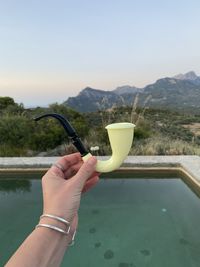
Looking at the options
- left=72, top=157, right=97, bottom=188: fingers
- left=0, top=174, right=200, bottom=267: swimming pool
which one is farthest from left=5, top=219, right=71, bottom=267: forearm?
left=0, top=174, right=200, bottom=267: swimming pool

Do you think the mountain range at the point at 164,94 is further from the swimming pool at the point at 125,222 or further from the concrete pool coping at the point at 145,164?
the swimming pool at the point at 125,222

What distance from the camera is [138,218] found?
304 cm

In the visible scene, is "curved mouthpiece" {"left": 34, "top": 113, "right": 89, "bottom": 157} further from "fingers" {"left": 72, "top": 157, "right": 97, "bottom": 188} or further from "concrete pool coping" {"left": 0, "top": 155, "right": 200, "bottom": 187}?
"concrete pool coping" {"left": 0, "top": 155, "right": 200, "bottom": 187}

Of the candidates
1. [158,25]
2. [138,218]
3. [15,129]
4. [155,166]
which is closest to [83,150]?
[138,218]

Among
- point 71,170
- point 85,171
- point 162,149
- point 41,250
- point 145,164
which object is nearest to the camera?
point 41,250

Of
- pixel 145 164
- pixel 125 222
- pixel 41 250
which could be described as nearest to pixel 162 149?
pixel 145 164

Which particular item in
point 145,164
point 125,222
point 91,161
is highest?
point 91,161

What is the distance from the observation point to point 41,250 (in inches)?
21.3

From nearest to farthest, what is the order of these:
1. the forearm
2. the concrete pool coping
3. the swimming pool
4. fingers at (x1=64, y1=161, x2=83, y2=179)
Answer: the forearm → fingers at (x1=64, y1=161, x2=83, y2=179) → the swimming pool → the concrete pool coping

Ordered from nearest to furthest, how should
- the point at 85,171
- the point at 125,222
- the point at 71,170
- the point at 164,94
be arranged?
the point at 85,171, the point at 71,170, the point at 125,222, the point at 164,94

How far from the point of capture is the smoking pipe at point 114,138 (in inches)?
26.3

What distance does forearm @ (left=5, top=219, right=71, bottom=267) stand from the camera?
1.70 feet

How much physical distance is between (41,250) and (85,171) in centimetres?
19

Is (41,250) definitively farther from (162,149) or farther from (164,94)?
(164,94)
